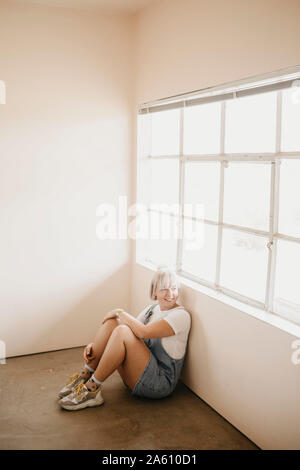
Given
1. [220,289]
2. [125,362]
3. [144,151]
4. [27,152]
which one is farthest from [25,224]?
[220,289]

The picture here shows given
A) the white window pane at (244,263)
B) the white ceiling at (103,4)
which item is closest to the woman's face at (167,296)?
the white window pane at (244,263)

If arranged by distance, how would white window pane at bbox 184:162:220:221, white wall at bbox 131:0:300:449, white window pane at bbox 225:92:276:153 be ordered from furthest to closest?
white window pane at bbox 184:162:220:221, white window pane at bbox 225:92:276:153, white wall at bbox 131:0:300:449

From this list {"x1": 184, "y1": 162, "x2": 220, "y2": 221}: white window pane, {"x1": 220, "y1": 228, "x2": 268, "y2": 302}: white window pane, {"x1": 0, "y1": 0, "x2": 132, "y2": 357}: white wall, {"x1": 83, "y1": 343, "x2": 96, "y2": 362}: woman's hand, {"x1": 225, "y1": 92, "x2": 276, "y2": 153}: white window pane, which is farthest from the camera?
{"x1": 0, "y1": 0, "x2": 132, "y2": 357}: white wall

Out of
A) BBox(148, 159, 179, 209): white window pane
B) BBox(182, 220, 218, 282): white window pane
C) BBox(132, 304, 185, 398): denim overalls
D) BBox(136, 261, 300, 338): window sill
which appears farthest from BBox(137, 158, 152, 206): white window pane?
BBox(132, 304, 185, 398): denim overalls

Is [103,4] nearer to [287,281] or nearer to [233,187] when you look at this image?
[233,187]

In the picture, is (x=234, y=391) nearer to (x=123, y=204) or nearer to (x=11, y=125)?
(x=123, y=204)

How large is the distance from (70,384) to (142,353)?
559mm

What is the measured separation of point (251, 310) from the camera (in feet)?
8.68

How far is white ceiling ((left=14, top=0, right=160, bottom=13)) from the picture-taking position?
3480 millimetres

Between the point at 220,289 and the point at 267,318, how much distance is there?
22.0 inches

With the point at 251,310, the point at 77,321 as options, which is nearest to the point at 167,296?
the point at 251,310

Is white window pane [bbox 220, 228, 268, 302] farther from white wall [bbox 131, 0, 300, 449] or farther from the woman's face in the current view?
the woman's face

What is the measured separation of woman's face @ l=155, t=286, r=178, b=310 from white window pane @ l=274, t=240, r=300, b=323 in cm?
78

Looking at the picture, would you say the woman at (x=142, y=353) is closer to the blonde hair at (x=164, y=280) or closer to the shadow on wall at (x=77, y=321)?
the blonde hair at (x=164, y=280)
